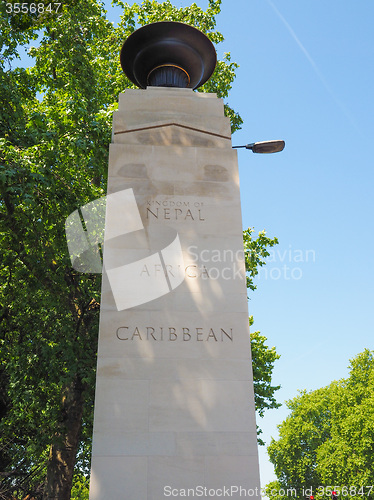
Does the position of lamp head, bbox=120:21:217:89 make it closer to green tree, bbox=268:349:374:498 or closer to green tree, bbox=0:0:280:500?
green tree, bbox=0:0:280:500

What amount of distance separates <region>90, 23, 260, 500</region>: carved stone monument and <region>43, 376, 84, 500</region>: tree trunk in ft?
26.1

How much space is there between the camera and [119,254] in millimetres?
8070

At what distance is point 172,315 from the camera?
7.70 meters

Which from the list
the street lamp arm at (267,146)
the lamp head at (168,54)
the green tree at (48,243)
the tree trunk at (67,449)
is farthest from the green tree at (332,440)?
the lamp head at (168,54)

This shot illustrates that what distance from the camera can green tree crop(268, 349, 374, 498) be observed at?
3212 cm

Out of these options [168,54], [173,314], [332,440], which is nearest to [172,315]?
[173,314]

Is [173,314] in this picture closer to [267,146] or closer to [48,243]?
[267,146]

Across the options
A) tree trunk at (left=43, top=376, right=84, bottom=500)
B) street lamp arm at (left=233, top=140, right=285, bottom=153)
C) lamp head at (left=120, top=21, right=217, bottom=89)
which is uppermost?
lamp head at (left=120, top=21, right=217, bottom=89)

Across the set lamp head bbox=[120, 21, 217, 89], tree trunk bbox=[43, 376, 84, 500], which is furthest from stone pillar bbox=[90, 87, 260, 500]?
tree trunk bbox=[43, 376, 84, 500]

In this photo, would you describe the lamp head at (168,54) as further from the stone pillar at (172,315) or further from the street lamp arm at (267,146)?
the street lamp arm at (267,146)

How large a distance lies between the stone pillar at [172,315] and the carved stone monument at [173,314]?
2 centimetres

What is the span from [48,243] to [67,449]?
677 centimetres

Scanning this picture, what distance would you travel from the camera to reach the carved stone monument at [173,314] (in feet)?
21.7

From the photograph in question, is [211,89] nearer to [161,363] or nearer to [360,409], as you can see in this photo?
[161,363]
